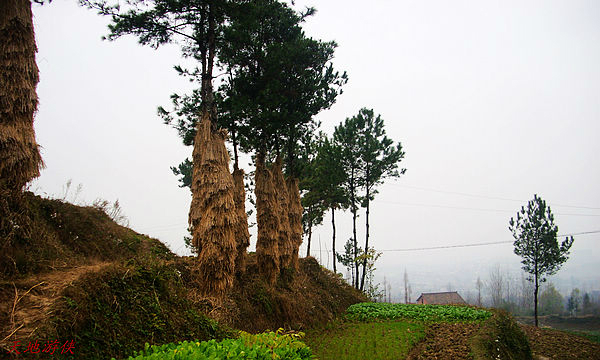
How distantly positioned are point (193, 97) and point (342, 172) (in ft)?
43.5

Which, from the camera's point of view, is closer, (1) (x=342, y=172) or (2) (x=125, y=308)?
(2) (x=125, y=308)

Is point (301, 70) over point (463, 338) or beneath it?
over

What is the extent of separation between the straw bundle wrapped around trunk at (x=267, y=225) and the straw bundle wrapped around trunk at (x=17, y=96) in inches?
365

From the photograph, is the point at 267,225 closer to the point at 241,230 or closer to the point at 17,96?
the point at 241,230

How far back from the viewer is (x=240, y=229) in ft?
40.0

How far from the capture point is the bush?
10.8 metres

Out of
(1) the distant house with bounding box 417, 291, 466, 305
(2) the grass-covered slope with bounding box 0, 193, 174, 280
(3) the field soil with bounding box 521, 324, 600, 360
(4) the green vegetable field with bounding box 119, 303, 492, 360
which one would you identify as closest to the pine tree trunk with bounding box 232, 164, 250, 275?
(2) the grass-covered slope with bounding box 0, 193, 174, 280

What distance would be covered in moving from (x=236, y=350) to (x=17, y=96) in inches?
219

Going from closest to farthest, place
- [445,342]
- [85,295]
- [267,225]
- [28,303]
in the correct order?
[28,303], [85,295], [445,342], [267,225]

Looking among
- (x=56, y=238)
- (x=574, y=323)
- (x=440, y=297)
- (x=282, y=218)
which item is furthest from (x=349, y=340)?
(x=440, y=297)

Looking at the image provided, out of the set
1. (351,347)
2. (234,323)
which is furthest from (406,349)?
(234,323)

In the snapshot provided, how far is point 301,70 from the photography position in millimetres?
16219

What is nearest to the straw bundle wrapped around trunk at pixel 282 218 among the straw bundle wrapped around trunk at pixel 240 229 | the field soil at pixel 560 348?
the straw bundle wrapped around trunk at pixel 240 229

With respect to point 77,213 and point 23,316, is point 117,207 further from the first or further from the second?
point 23,316
